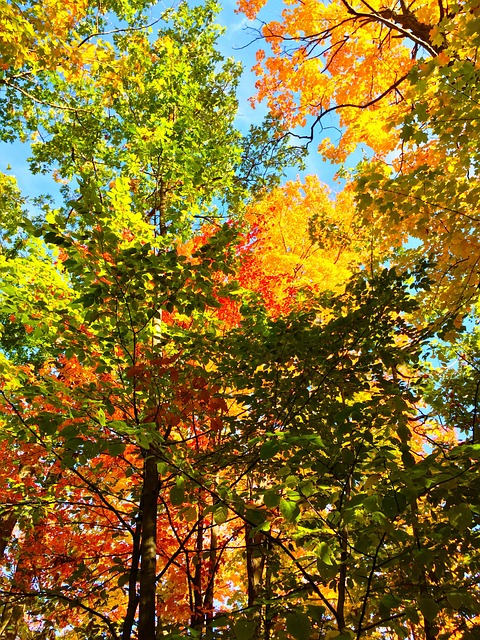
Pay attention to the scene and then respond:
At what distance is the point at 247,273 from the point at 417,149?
418 cm

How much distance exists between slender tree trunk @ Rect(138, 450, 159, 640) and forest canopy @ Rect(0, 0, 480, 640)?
0.8 inches

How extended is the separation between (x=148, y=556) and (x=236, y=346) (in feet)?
6.97

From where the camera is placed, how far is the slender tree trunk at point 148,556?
319 cm

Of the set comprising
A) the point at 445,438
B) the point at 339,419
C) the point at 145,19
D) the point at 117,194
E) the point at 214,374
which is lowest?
the point at 339,419

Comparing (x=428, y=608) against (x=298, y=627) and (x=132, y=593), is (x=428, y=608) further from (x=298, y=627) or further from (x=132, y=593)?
(x=132, y=593)

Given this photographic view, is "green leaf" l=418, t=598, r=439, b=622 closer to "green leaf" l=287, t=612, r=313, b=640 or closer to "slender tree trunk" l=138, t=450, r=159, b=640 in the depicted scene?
"green leaf" l=287, t=612, r=313, b=640

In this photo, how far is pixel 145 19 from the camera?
842 cm

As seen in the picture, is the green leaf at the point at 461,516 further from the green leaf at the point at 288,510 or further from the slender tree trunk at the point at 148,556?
the slender tree trunk at the point at 148,556

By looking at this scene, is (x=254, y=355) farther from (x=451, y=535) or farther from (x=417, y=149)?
(x=417, y=149)

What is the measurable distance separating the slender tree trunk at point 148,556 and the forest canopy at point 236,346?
2 cm

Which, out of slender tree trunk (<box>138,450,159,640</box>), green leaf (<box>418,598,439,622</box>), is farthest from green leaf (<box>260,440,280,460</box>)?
slender tree trunk (<box>138,450,159,640</box>)

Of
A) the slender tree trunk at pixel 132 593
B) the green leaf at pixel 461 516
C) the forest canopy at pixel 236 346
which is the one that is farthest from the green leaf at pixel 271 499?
the slender tree trunk at pixel 132 593

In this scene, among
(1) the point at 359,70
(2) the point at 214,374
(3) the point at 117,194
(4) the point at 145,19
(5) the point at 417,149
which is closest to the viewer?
(2) the point at 214,374

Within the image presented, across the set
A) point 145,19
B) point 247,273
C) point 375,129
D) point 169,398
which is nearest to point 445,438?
point 247,273
